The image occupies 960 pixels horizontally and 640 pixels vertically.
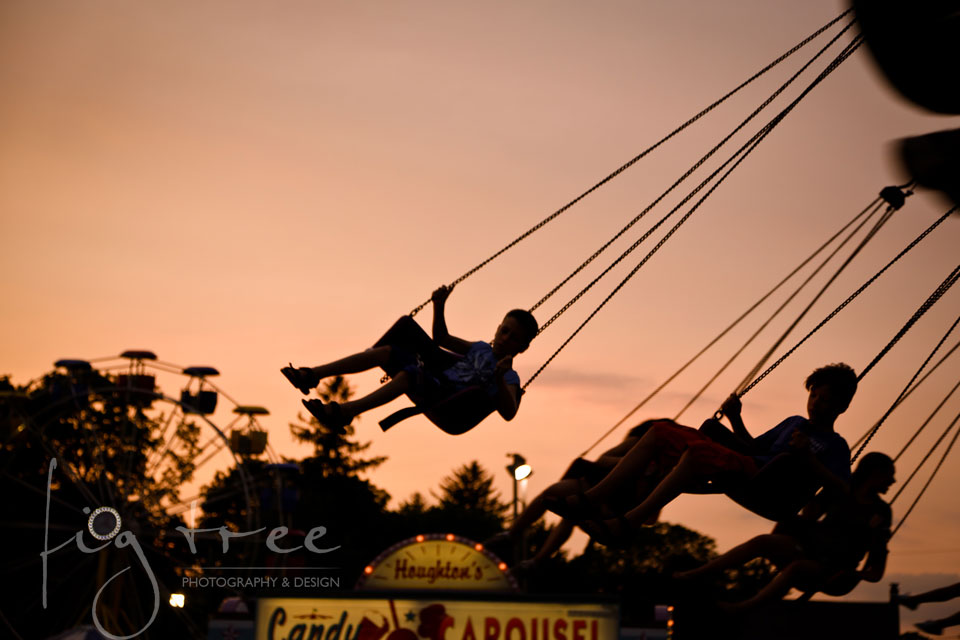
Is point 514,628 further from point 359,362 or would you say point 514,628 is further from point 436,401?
point 359,362

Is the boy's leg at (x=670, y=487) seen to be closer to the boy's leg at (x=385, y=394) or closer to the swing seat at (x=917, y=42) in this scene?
the boy's leg at (x=385, y=394)

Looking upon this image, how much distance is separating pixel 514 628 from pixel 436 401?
27.7 feet

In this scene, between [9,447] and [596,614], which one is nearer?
[596,614]

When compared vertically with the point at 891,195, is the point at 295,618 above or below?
below

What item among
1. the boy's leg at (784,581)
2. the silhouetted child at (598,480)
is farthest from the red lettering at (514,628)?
the silhouetted child at (598,480)

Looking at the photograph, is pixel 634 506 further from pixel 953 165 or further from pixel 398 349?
pixel 953 165

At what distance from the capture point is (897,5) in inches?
262

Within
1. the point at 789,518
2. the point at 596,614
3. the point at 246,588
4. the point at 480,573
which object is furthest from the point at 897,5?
the point at 246,588

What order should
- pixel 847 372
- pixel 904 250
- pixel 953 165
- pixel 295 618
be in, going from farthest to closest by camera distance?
1. pixel 295 618
2. pixel 904 250
3. pixel 847 372
4. pixel 953 165

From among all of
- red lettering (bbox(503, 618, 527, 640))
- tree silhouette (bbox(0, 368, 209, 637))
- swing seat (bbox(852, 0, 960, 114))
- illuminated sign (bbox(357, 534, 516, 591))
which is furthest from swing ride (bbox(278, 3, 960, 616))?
tree silhouette (bbox(0, 368, 209, 637))

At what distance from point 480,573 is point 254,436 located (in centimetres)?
1477

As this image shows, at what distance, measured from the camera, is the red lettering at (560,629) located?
16.0 metres

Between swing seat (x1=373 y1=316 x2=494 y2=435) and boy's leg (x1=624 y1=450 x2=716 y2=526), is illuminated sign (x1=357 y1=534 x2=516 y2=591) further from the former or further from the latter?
boy's leg (x1=624 y1=450 x2=716 y2=526)

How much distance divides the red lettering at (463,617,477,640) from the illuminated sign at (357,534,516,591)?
4348 millimetres
